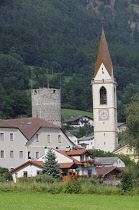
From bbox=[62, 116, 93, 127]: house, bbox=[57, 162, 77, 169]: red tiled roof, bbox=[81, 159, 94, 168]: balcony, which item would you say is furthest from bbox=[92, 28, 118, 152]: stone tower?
bbox=[62, 116, 93, 127]: house

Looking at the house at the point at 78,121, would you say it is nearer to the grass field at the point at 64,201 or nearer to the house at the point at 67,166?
the house at the point at 67,166

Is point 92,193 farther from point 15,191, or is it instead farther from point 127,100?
point 127,100

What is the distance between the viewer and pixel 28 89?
630 feet

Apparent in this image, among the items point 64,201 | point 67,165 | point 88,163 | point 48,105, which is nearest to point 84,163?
point 88,163

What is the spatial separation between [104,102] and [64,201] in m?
68.0

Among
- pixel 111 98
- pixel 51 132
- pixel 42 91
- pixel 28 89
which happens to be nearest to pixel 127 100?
pixel 28 89

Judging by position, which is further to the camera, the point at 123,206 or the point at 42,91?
the point at 42,91

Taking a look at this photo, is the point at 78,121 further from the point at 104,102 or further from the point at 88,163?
the point at 88,163

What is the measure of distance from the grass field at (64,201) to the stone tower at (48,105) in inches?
1762

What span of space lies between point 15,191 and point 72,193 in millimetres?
2907

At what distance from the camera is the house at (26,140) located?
202 feet

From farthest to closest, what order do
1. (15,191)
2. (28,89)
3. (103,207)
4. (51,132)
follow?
(28,89), (51,132), (15,191), (103,207)

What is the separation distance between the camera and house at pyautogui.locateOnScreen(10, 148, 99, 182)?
54781 mm

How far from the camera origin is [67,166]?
180 feet
